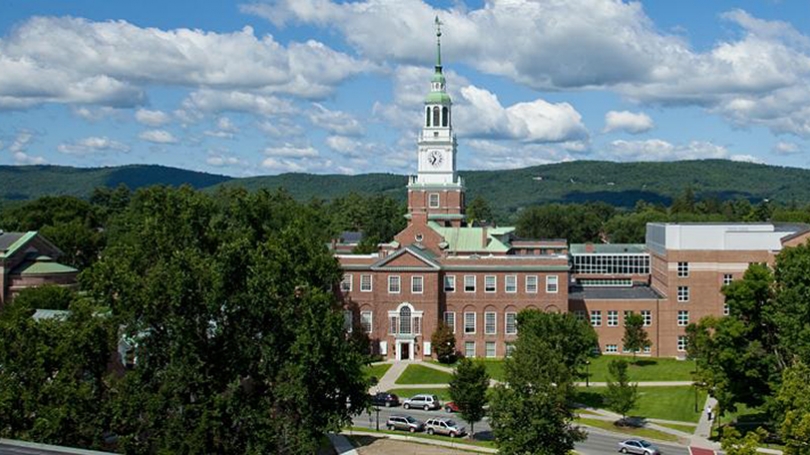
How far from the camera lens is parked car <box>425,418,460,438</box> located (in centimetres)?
5106

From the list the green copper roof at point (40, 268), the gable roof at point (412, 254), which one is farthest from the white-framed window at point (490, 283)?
the green copper roof at point (40, 268)

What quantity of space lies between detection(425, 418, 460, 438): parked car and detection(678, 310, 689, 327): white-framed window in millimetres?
32896

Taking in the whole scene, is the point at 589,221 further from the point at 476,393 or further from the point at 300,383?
the point at 300,383

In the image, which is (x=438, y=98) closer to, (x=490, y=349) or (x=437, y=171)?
(x=437, y=171)

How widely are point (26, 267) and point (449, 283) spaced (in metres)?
34.4

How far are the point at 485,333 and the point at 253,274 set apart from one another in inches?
1486

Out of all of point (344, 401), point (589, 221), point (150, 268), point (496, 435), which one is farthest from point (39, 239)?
point (589, 221)

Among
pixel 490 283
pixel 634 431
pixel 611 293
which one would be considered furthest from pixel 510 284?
pixel 634 431

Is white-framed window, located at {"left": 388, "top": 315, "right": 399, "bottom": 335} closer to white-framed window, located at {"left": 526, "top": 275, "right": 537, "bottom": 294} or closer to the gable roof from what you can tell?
the gable roof

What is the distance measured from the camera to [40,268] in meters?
78.7

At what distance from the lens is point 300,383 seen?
39.5m

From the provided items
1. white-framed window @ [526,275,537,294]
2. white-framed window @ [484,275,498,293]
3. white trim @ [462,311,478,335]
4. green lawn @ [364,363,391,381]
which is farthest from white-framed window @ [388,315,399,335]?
white-framed window @ [526,275,537,294]

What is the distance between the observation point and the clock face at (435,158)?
9438 cm

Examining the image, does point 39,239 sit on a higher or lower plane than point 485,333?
higher
